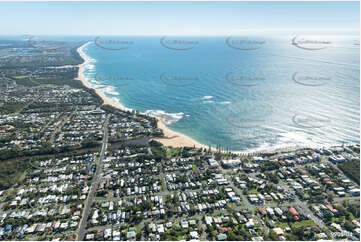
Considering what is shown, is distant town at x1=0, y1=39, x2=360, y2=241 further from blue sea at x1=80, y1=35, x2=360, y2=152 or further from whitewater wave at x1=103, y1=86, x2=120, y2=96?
whitewater wave at x1=103, y1=86, x2=120, y2=96

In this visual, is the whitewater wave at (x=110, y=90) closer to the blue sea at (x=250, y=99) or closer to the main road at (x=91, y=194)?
the blue sea at (x=250, y=99)

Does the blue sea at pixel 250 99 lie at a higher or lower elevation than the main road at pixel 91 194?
higher

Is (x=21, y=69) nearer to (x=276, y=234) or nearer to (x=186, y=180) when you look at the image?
(x=186, y=180)

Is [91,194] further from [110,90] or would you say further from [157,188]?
[110,90]

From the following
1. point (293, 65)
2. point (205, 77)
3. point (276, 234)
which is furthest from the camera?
point (293, 65)

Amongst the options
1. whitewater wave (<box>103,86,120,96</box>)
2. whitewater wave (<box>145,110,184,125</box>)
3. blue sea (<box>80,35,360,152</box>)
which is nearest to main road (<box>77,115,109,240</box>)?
whitewater wave (<box>145,110,184,125</box>)

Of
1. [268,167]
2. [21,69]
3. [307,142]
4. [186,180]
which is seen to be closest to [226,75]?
[307,142]

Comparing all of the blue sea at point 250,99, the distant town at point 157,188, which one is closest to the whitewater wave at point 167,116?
the blue sea at point 250,99
